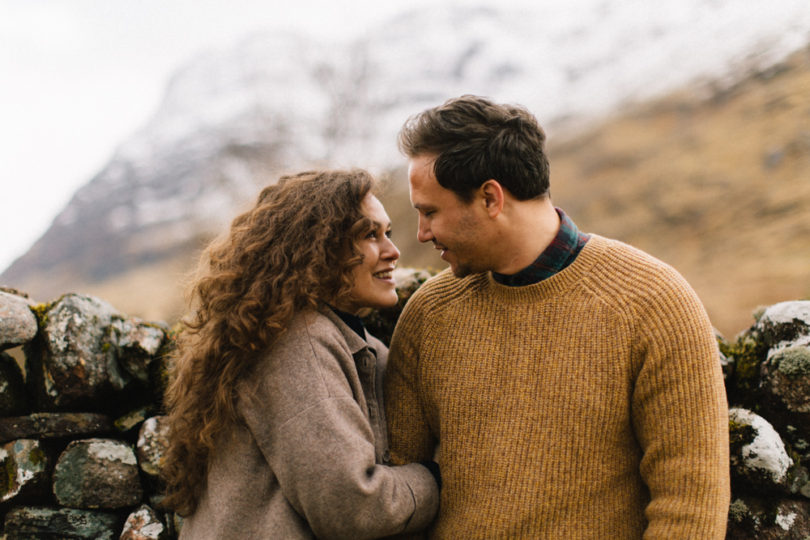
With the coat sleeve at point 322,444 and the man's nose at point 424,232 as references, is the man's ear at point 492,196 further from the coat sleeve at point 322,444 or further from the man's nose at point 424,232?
the coat sleeve at point 322,444

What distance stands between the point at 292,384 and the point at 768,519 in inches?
70.2

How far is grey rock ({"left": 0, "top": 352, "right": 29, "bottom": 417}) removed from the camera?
227cm

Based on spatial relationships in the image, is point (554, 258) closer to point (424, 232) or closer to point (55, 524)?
point (424, 232)

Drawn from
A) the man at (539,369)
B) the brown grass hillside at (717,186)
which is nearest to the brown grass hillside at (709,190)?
the brown grass hillside at (717,186)

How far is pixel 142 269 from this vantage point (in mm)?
15414

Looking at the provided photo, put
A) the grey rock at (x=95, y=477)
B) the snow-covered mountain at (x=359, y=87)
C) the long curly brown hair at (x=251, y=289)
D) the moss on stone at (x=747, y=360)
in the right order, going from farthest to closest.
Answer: the snow-covered mountain at (x=359, y=87)
the grey rock at (x=95, y=477)
the moss on stone at (x=747, y=360)
the long curly brown hair at (x=251, y=289)

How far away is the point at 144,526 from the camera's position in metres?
2.30

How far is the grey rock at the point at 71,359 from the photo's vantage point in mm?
2268

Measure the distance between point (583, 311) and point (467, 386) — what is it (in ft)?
1.62

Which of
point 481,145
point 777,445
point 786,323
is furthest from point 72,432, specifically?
point 786,323

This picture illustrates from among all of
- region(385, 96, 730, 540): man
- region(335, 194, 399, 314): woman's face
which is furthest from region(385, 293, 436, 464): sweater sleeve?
region(335, 194, 399, 314): woman's face

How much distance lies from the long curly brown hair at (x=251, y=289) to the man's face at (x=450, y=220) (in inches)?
9.3

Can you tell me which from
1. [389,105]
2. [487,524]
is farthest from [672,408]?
[389,105]

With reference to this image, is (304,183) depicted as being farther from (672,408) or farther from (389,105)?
(389,105)
